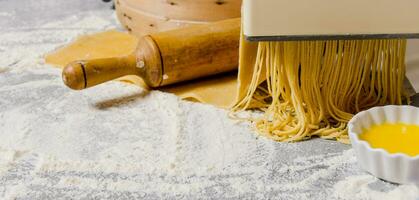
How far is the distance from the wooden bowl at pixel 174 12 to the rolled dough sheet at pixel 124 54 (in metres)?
0.06

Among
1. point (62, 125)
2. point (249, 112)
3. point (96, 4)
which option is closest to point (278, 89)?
point (249, 112)

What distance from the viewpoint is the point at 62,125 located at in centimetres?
81

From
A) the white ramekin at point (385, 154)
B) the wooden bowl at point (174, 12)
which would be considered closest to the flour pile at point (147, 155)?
the white ramekin at point (385, 154)

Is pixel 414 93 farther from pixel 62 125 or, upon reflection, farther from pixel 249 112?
pixel 62 125

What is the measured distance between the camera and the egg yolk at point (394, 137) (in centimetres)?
66

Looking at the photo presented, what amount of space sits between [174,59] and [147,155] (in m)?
0.22

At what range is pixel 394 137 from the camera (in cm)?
69

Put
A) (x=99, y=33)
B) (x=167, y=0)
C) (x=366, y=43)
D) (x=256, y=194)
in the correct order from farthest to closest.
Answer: (x=99, y=33) → (x=167, y=0) → (x=366, y=43) → (x=256, y=194)

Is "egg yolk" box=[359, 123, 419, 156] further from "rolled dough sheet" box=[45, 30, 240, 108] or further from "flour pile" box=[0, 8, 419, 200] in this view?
"rolled dough sheet" box=[45, 30, 240, 108]

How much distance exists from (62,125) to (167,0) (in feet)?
1.09

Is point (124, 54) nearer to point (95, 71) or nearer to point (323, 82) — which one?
point (95, 71)

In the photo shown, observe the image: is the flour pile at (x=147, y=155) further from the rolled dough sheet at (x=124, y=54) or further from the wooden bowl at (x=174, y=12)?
the wooden bowl at (x=174, y=12)

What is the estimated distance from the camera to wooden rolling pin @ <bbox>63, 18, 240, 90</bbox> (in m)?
0.86

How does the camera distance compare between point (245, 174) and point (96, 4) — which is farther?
point (96, 4)
